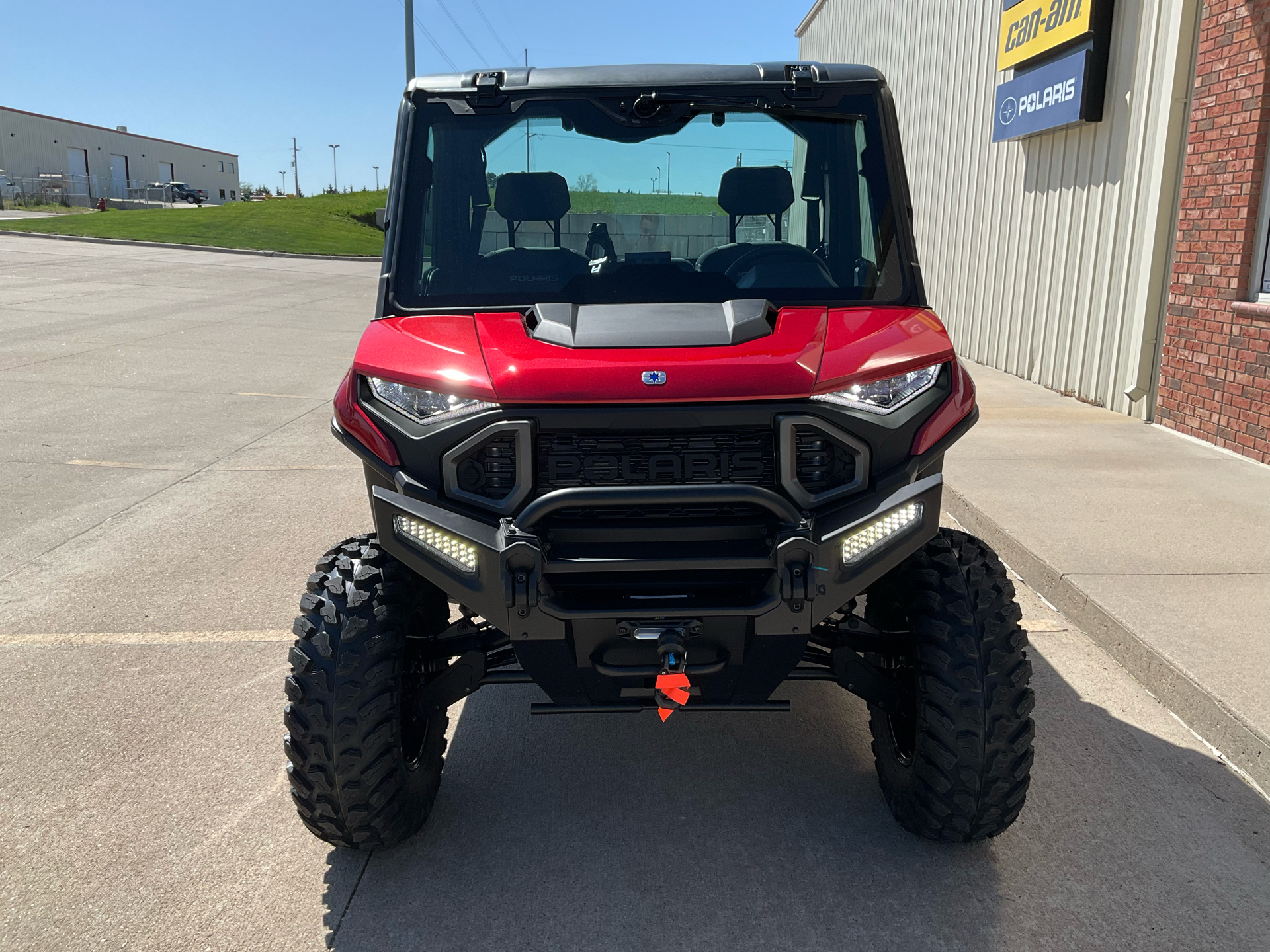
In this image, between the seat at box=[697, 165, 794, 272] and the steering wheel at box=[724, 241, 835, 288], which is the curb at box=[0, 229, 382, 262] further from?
the steering wheel at box=[724, 241, 835, 288]

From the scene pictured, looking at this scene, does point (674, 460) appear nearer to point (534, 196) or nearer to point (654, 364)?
point (654, 364)

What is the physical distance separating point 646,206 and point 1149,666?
2.74 m

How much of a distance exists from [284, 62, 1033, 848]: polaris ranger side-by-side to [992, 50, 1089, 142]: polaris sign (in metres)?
7.36

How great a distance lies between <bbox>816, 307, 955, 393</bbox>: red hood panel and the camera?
8.98ft

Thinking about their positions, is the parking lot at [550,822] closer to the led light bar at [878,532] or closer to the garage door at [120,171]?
the led light bar at [878,532]

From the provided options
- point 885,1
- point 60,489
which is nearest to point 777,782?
point 60,489

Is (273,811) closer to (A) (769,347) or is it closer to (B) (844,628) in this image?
(B) (844,628)

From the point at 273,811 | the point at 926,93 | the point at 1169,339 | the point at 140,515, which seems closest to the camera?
the point at 273,811

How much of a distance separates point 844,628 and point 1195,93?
7.14m

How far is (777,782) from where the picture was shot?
3.50 metres

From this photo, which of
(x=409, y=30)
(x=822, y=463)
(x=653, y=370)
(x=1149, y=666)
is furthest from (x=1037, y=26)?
(x=409, y=30)

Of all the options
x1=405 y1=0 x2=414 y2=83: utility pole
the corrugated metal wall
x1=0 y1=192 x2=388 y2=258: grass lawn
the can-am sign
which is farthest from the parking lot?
x1=0 y1=192 x2=388 y2=258: grass lawn

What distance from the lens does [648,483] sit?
272 centimetres

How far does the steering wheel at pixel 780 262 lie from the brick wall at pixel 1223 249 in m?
5.42
